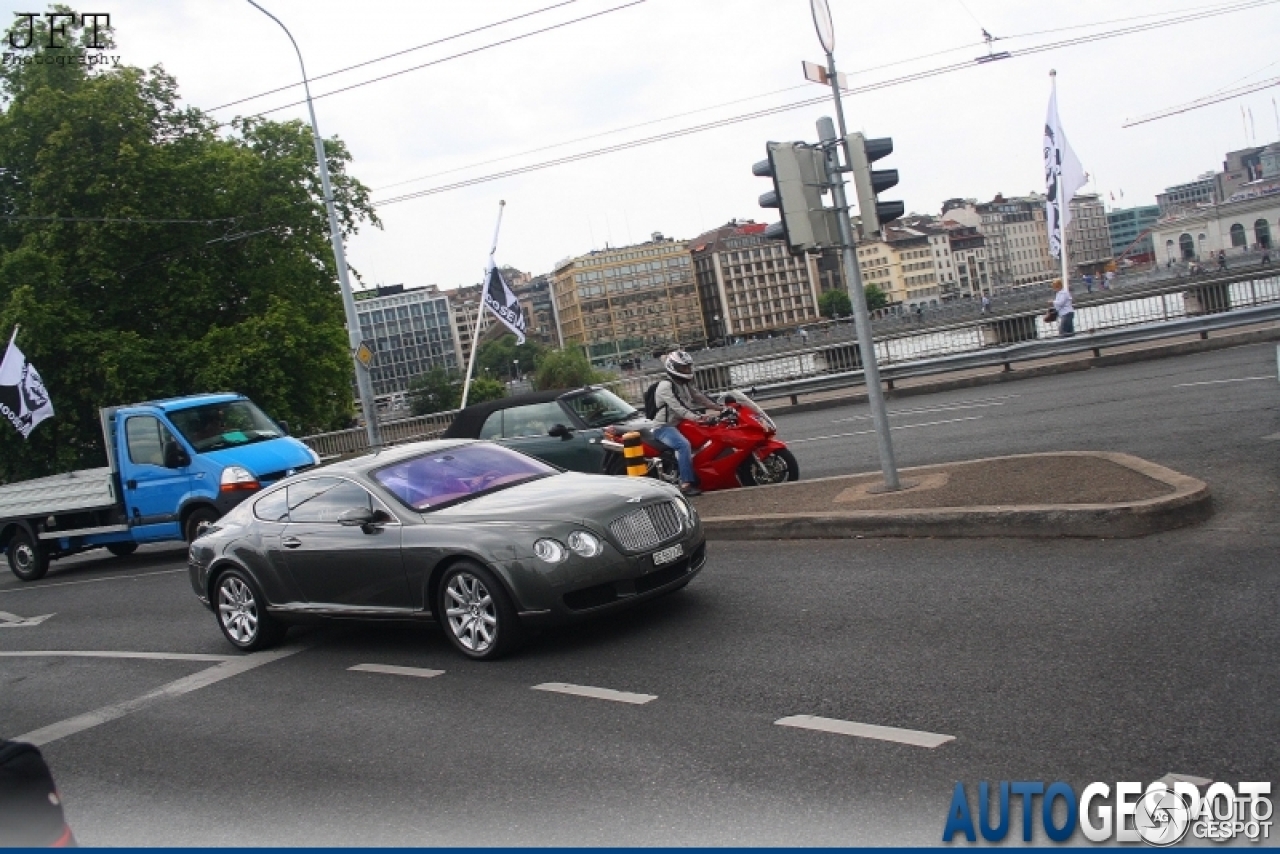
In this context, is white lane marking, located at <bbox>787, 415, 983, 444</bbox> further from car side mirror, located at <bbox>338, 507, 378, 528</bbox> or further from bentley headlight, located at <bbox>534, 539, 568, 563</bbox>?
bentley headlight, located at <bbox>534, 539, 568, 563</bbox>

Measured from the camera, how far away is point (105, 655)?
436 inches

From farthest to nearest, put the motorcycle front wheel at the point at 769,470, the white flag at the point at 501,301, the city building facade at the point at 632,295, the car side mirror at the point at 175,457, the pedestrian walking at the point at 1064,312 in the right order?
the city building facade at the point at 632,295, the white flag at the point at 501,301, the pedestrian walking at the point at 1064,312, the car side mirror at the point at 175,457, the motorcycle front wheel at the point at 769,470

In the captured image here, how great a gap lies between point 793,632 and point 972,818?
Result: 11.1 ft

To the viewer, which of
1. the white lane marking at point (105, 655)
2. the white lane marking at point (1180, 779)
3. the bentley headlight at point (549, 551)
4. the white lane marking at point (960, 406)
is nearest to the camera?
the white lane marking at point (1180, 779)

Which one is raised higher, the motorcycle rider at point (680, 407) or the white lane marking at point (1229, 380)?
the motorcycle rider at point (680, 407)

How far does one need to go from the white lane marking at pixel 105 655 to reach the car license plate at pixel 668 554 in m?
3.77

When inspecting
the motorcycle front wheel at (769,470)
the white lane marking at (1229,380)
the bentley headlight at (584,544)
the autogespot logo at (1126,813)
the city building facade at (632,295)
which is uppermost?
the city building facade at (632,295)

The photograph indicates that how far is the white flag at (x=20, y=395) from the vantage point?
25.9 metres

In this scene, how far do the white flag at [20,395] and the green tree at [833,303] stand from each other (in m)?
142

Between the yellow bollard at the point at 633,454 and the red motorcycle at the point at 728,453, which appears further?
the red motorcycle at the point at 728,453

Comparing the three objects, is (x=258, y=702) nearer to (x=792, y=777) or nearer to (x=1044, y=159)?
(x=792, y=777)

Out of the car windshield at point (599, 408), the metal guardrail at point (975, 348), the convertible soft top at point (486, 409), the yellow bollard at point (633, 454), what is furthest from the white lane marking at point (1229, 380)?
the yellow bollard at point (633, 454)

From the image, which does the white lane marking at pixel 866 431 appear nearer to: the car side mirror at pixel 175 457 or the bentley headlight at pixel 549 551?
the car side mirror at pixel 175 457

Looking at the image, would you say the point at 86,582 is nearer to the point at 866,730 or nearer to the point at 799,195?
the point at 799,195
